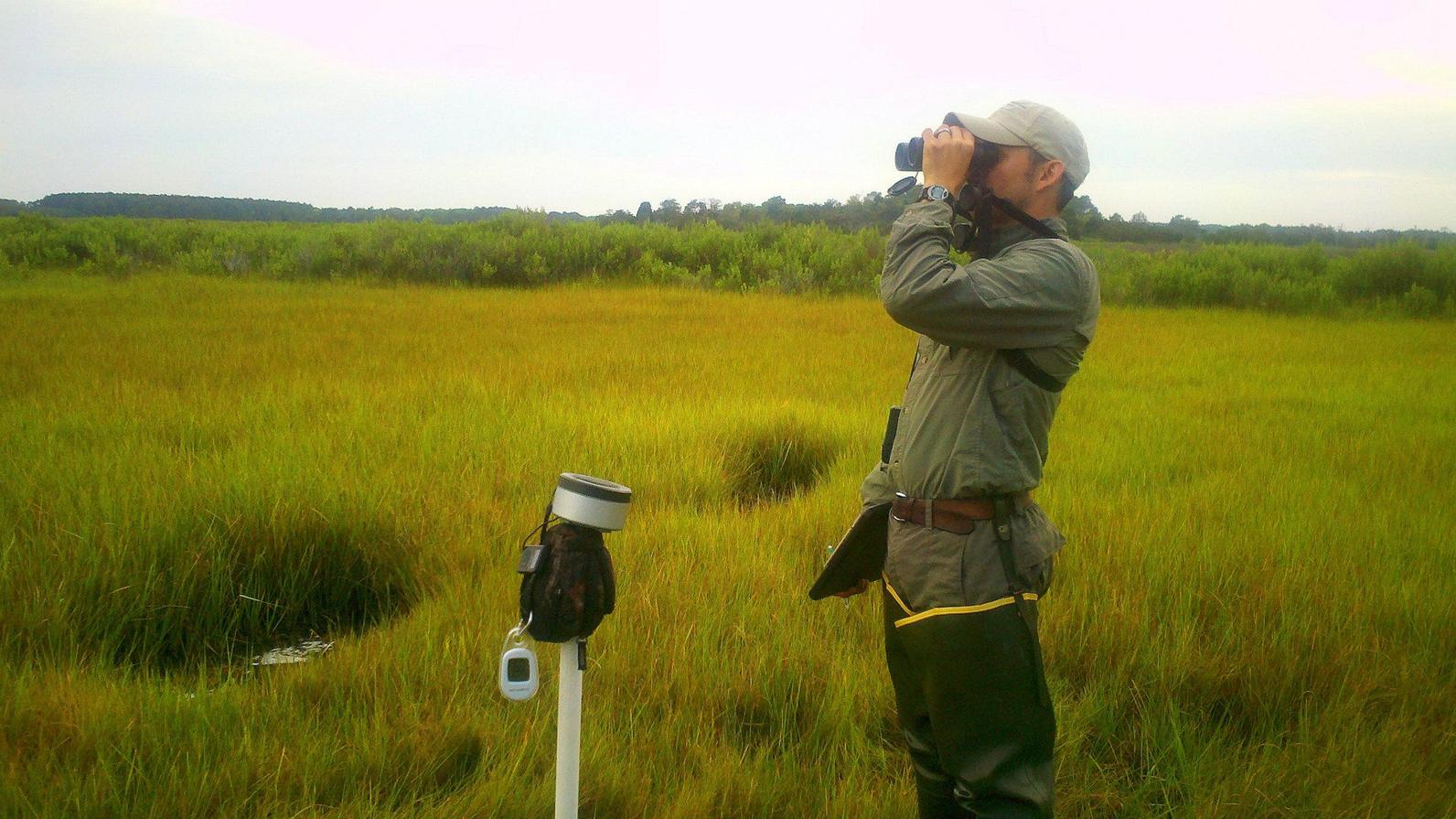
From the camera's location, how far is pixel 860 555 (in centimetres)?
217

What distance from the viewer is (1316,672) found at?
300 cm

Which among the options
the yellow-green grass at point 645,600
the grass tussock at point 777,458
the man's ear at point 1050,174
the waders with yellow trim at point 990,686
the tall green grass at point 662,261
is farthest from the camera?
the tall green grass at point 662,261

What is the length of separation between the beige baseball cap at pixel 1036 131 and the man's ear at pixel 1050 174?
1cm

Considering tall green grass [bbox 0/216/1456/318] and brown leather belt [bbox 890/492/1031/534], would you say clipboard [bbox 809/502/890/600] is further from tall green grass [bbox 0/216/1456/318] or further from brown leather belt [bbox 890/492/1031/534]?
tall green grass [bbox 0/216/1456/318]

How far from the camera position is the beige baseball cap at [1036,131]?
6.32 feet

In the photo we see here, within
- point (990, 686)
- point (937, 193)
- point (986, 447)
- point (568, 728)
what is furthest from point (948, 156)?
point (568, 728)

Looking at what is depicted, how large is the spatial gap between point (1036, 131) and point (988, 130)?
0.32 ft

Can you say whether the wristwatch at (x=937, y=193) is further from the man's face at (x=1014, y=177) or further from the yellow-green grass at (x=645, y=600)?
the yellow-green grass at (x=645, y=600)

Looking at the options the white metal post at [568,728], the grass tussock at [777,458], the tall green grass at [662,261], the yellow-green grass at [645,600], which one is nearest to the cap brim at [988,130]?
the yellow-green grass at [645,600]

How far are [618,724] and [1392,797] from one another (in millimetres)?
1971

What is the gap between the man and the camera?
1.85m

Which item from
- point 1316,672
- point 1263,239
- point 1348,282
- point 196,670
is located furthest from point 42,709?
point 1263,239

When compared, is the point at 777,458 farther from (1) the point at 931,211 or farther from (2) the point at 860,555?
(1) the point at 931,211

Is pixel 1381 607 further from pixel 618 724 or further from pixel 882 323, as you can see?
pixel 882 323
